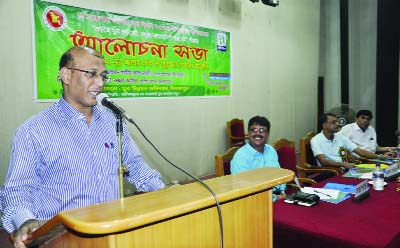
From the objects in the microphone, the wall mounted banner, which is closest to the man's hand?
the microphone

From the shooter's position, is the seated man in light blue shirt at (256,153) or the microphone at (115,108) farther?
the seated man in light blue shirt at (256,153)

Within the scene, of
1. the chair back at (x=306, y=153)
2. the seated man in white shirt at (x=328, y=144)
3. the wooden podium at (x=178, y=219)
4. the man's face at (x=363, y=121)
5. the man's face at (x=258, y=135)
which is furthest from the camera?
the man's face at (x=363, y=121)

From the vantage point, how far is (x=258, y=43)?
251 inches

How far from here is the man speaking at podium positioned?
1.34 m

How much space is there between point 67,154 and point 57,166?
6 centimetres

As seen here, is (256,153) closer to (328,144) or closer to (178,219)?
(328,144)

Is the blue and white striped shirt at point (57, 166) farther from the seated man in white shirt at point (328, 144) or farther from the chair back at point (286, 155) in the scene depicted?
the seated man in white shirt at point (328, 144)

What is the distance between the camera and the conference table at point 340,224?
66.0 inches

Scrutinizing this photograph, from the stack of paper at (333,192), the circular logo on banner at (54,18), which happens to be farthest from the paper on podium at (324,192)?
the circular logo on banner at (54,18)

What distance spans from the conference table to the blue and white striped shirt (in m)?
0.93

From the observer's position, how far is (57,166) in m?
1.43

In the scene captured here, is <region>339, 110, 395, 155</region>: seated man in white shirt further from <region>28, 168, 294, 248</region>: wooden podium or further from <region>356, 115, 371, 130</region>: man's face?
<region>28, 168, 294, 248</region>: wooden podium

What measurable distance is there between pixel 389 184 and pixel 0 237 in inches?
133

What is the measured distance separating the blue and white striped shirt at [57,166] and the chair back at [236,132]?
4.18 meters
